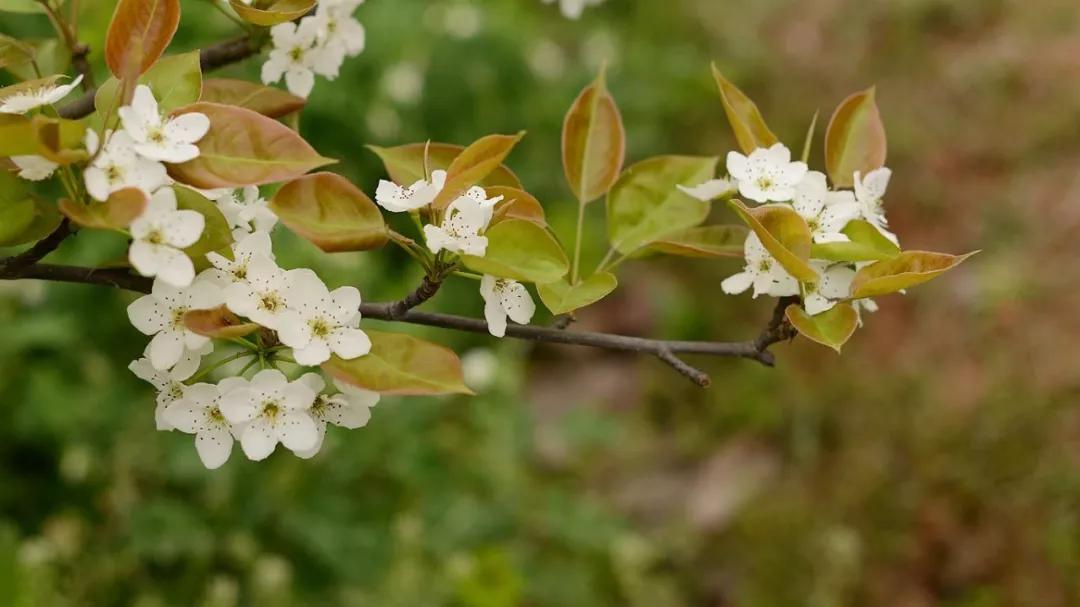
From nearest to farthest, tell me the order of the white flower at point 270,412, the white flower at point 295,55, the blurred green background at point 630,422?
the white flower at point 270,412 < the white flower at point 295,55 < the blurred green background at point 630,422

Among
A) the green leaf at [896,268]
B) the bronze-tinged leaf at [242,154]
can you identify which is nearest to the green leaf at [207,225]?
the bronze-tinged leaf at [242,154]

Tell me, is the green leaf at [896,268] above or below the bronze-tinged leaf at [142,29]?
below

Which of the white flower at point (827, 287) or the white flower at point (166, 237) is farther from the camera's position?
the white flower at point (827, 287)

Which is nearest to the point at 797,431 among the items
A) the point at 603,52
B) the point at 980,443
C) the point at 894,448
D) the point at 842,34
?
the point at 894,448

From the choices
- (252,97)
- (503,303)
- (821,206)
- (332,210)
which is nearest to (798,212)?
(821,206)

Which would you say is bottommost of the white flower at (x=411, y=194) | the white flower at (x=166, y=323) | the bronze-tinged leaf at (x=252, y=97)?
the white flower at (x=166, y=323)

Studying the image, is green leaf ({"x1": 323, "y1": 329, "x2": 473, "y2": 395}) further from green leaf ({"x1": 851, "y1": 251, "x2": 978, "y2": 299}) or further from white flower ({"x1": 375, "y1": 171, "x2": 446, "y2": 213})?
green leaf ({"x1": 851, "y1": 251, "x2": 978, "y2": 299})

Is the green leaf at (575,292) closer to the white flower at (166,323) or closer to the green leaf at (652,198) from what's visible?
the green leaf at (652,198)
